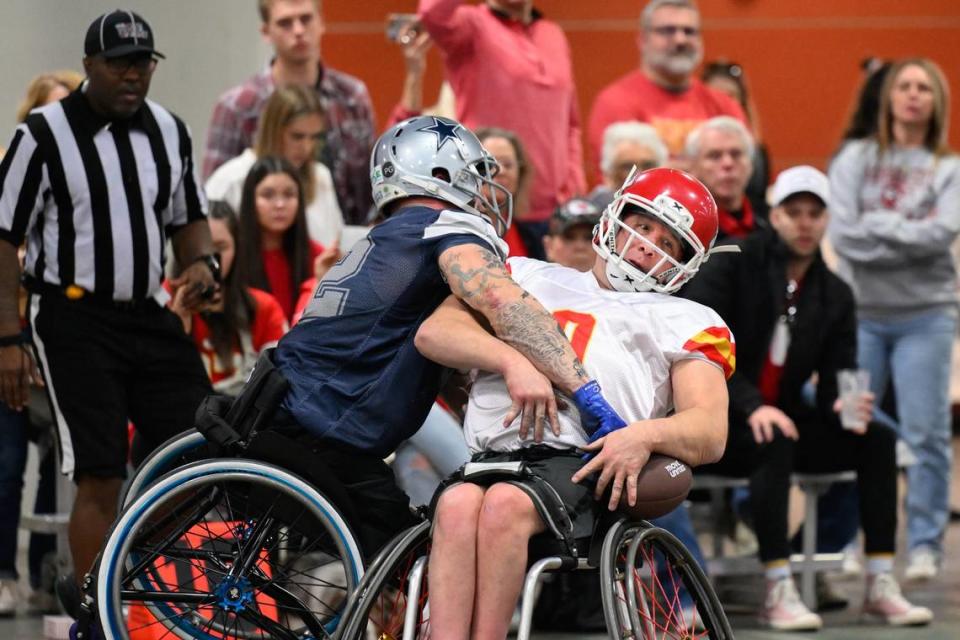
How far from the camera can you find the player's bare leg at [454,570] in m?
3.38

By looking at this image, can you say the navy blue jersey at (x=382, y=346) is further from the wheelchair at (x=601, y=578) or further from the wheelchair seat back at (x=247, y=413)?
the wheelchair at (x=601, y=578)

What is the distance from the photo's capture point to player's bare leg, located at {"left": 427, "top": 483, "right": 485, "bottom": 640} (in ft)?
11.1

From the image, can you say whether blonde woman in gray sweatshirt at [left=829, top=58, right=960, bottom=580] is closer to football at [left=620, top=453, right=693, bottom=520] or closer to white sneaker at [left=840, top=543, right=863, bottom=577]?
white sneaker at [left=840, top=543, right=863, bottom=577]

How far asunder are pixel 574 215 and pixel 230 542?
2300 millimetres

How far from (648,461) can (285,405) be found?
2.69 ft

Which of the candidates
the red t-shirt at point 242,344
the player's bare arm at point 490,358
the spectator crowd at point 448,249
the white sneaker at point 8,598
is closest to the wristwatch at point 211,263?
the spectator crowd at point 448,249

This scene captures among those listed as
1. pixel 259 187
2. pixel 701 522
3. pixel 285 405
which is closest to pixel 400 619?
pixel 285 405

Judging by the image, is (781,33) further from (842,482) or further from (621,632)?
(621,632)

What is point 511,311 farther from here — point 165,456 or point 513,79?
point 513,79

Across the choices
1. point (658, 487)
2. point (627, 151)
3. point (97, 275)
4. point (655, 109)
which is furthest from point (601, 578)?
point (655, 109)

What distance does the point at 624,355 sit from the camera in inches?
142

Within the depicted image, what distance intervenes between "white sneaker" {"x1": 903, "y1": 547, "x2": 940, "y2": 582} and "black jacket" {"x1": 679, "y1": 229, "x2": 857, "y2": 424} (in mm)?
696

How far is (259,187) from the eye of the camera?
19.3ft

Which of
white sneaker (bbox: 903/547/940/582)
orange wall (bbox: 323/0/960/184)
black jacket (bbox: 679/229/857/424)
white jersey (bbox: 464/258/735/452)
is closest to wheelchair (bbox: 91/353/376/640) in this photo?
white jersey (bbox: 464/258/735/452)
